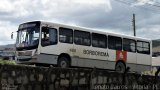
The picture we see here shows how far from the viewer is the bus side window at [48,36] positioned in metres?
22.7

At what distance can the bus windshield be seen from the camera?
22797 millimetres

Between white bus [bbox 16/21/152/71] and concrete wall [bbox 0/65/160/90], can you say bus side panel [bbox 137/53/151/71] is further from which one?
concrete wall [bbox 0/65/160/90]

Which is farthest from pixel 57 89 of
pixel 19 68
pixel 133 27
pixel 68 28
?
pixel 133 27

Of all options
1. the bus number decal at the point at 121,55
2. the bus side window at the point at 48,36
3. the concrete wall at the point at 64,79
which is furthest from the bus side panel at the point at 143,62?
the bus side window at the point at 48,36

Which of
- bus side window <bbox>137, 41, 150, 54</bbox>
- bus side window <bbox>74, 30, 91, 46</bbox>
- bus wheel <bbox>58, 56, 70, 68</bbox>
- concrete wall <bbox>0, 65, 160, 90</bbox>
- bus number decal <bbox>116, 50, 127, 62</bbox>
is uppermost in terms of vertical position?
bus side window <bbox>74, 30, 91, 46</bbox>

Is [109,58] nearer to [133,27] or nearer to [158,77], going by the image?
[158,77]

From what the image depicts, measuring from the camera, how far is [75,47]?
2441 cm

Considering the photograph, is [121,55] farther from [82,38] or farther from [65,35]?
[65,35]

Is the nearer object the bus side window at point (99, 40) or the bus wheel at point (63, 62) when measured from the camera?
the bus wheel at point (63, 62)

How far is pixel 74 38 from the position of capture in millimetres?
24375

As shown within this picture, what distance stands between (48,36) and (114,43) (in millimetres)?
6013

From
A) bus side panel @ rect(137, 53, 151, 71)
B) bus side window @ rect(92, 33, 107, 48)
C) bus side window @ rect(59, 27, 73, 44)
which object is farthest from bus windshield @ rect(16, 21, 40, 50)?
bus side panel @ rect(137, 53, 151, 71)

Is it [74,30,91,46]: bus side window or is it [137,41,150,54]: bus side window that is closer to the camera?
[74,30,91,46]: bus side window

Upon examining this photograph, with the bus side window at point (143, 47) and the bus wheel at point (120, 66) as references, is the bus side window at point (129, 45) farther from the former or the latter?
the bus wheel at point (120, 66)
